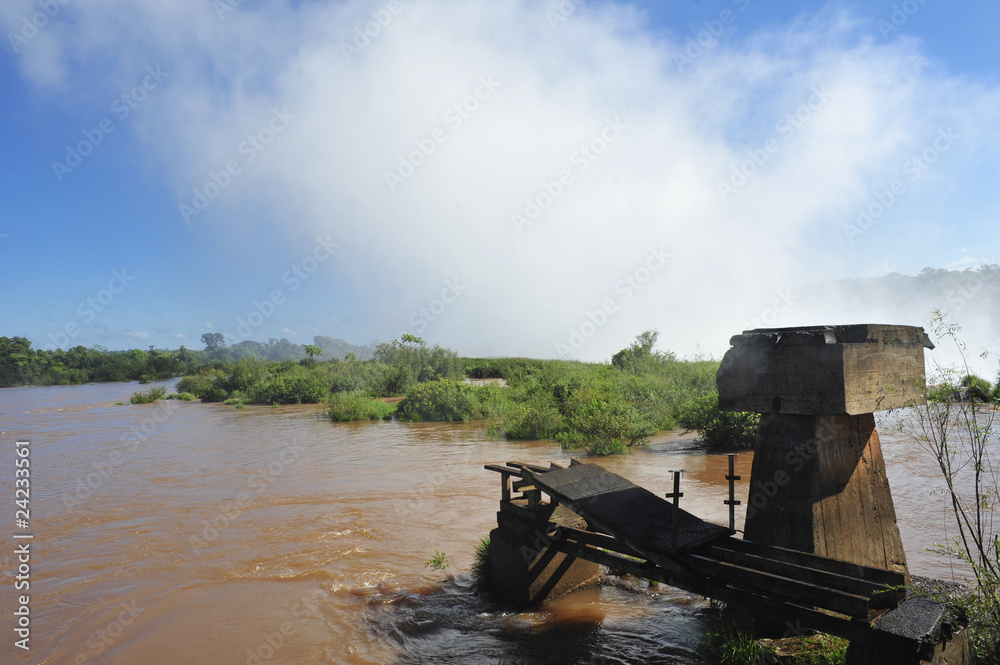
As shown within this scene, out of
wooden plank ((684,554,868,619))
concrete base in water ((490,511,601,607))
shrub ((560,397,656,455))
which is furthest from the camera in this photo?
shrub ((560,397,656,455))

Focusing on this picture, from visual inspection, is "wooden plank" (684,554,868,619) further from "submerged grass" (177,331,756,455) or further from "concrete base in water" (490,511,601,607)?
"submerged grass" (177,331,756,455)

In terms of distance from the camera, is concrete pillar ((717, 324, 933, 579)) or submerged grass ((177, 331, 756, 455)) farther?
submerged grass ((177, 331, 756, 455))

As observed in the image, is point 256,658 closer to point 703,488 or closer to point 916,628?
point 916,628

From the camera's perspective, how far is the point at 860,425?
13.6ft

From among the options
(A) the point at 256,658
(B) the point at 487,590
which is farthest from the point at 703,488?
(A) the point at 256,658

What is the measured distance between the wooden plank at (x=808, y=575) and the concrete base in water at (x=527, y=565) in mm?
1703

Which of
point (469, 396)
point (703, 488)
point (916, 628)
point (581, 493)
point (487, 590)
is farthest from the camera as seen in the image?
point (469, 396)

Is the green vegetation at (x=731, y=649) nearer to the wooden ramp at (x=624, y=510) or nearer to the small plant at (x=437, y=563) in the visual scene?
the wooden ramp at (x=624, y=510)

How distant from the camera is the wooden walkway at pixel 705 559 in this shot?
3.25 meters

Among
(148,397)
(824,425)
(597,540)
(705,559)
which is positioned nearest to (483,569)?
(597,540)

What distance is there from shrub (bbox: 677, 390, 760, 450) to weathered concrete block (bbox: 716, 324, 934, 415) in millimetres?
9430

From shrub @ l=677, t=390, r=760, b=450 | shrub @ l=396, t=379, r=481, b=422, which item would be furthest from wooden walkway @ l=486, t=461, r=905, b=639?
shrub @ l=396, t=379, r=481, b=422

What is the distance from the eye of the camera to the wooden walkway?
128 inches

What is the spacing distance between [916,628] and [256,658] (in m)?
4.85
